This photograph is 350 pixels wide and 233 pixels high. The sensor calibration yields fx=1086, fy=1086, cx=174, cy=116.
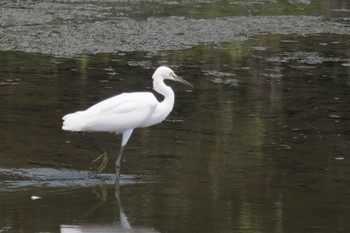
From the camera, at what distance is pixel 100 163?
11.1 meters

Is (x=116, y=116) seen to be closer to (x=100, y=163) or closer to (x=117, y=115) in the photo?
(x=117, y=115)

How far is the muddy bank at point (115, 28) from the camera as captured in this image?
1997cm

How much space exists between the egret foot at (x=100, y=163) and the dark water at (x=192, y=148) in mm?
78

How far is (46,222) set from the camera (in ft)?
28.6

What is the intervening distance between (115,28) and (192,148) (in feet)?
34.4

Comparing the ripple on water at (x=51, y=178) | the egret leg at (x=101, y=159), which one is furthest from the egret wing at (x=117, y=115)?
the ripple on water at (x=51, y=178)

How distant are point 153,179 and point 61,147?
1.82m

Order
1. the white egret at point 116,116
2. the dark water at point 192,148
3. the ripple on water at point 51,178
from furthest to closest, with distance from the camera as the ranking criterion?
the white egret at point 116,116 < the ripple on water at point 51,178 < the dark water at point 192,148

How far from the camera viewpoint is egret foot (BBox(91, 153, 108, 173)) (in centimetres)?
1084

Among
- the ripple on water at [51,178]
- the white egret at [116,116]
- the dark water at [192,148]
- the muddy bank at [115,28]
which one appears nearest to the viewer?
the dark water at [192,148]

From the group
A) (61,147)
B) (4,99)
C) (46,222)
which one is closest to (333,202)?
(46,222)

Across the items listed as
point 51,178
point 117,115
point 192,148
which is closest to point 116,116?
point 117,115

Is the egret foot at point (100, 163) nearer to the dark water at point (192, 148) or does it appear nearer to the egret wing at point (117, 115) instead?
the dark water at point (192, 148)

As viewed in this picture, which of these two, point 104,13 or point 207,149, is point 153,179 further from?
point 104,13
